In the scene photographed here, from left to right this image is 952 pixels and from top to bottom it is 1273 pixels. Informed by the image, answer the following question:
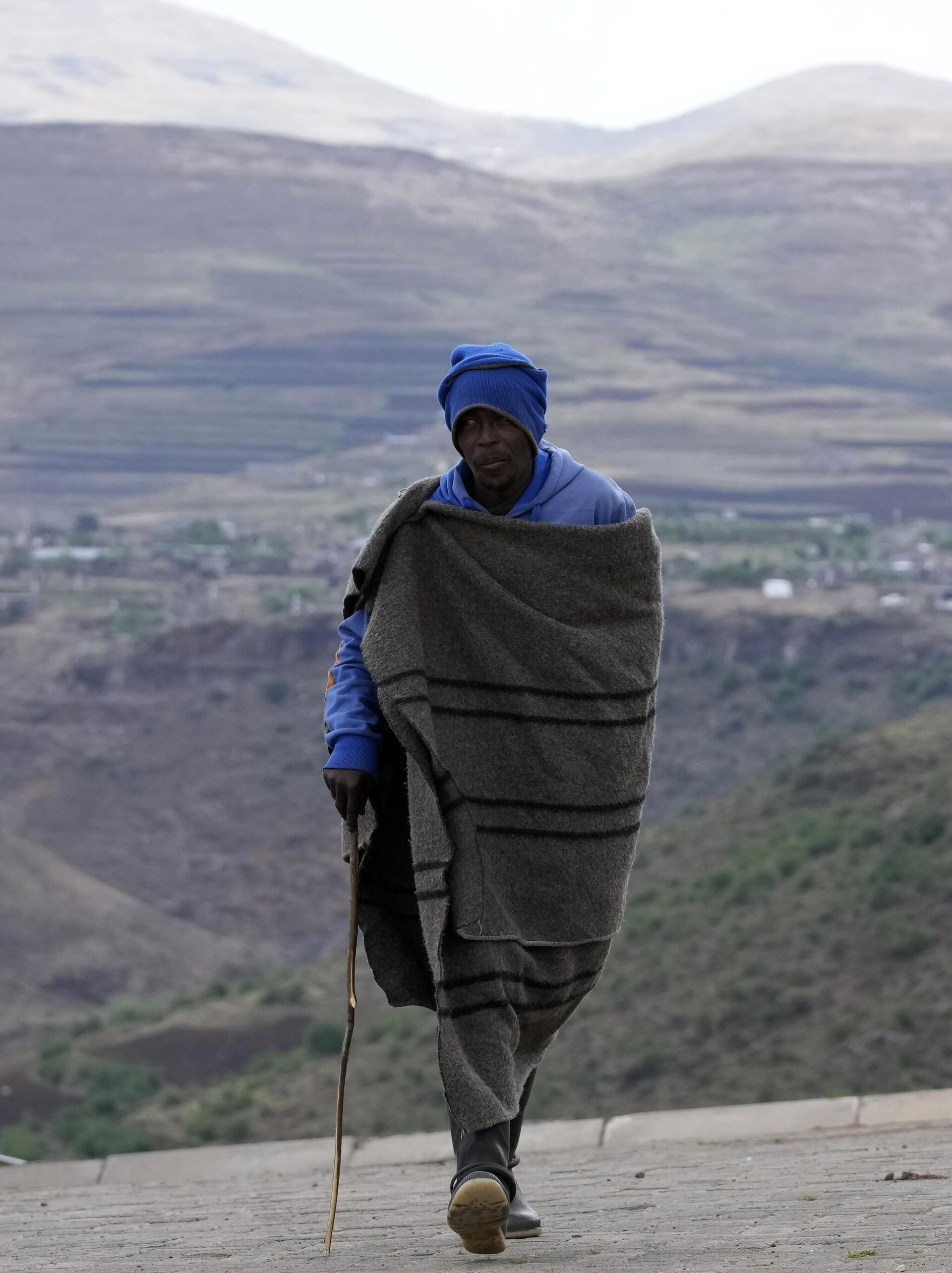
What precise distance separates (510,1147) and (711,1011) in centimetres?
1098

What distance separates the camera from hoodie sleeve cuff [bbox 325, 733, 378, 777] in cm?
330

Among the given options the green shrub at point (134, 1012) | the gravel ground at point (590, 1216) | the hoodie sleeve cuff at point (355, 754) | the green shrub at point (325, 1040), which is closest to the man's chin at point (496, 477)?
the hoodie sleeve cuff at point (355, 754)

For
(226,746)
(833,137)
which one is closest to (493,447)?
(226,746)

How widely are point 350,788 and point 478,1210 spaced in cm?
75

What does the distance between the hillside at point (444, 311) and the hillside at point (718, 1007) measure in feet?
164

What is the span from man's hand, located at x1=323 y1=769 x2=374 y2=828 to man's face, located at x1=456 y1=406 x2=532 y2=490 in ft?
1.90

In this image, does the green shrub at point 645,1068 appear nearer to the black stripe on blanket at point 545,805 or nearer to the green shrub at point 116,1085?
the green shrub at point 116,1085

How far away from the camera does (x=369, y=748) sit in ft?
11.0

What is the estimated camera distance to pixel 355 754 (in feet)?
10.9

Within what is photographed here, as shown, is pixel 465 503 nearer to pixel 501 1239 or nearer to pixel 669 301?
pixel 501 1239

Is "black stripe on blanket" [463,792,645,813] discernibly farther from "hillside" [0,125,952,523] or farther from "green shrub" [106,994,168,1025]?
"hillside" [0,125,952,523]

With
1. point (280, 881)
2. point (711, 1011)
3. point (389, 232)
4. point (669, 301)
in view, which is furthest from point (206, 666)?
point (389, 232)

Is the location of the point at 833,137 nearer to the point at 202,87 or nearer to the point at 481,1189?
the point at 202,87

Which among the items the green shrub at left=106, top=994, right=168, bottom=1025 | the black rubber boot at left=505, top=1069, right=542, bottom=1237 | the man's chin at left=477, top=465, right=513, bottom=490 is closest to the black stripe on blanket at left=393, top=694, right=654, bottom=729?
the man's chin at left=477, top=465, right=513, bottom=490
